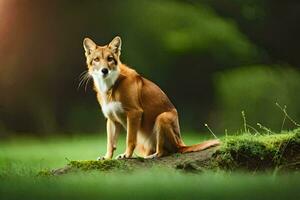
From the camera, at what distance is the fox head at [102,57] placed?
16.3 feet

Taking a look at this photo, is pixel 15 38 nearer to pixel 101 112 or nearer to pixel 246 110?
pixel 101 112

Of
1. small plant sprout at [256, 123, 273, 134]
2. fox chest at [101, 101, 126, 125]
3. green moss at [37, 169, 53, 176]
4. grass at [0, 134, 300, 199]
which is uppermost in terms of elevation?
fox chest at [101, 101, 126, 125]

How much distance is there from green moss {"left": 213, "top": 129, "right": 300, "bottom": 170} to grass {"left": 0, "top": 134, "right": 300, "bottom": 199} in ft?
0.22

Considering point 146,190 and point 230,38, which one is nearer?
point 146,190

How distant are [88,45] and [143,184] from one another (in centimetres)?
108

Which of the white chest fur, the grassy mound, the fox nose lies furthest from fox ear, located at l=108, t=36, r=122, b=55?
the grassy mound

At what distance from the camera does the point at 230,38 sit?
5.25m

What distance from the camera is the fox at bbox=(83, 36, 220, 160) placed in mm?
4988

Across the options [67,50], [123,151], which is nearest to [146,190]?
[123,151]

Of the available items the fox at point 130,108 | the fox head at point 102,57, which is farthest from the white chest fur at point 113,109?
the fox head at point 102,57

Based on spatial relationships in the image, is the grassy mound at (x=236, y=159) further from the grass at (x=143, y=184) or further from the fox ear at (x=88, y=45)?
the fox ear at (x=88, y=45)

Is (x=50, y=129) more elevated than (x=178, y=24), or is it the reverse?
(x=178, y=24)

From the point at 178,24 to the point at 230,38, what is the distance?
1.08 feet

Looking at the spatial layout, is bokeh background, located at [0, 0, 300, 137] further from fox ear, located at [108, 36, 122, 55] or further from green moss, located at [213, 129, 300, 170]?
green moss, located at [213, 129, 300, 170]
